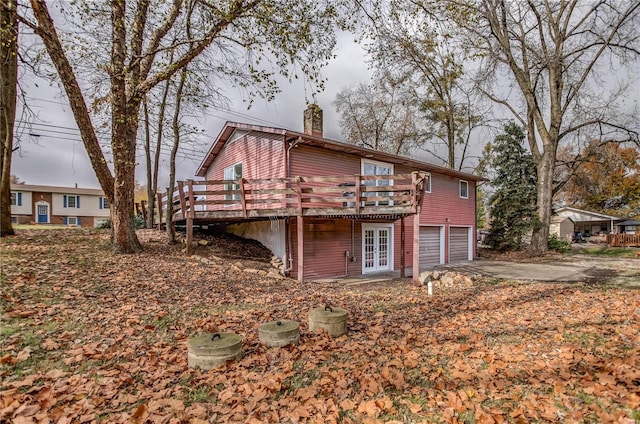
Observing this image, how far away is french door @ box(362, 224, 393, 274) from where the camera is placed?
12.9 meters

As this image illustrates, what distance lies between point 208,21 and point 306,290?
733cm

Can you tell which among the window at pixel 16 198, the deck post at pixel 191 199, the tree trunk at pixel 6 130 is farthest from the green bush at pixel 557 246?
the window at pixel 16 198

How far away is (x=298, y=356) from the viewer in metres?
4.46

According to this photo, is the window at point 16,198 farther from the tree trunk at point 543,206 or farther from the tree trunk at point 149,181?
the tree trunk at point 543,206

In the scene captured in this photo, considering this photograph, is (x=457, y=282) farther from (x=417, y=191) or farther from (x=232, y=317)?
(x=232, y=317)

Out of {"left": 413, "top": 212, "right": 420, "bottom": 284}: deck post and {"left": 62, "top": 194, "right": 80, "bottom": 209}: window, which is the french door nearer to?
{"left": 413, "top": 212, "right": 420, "bottom": 284}: deck post

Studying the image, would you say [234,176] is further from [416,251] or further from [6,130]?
[416,251]

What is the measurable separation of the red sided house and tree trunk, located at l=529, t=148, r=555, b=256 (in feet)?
22.3

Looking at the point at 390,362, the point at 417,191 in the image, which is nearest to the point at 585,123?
the point at 417,191

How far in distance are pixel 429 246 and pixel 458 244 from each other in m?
2.90

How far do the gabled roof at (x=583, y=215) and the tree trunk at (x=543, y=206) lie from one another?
17574 millimetres

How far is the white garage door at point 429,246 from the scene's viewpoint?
15523 millimetres

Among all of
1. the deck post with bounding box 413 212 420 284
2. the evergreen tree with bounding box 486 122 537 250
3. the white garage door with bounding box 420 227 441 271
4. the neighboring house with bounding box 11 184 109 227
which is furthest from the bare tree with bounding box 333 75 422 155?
the neighboring house with bounding box 11 184 109 227

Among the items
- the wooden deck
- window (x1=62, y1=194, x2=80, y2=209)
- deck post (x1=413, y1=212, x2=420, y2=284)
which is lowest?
deck post (x1=413, y1=212, x2=420, y2=284)
